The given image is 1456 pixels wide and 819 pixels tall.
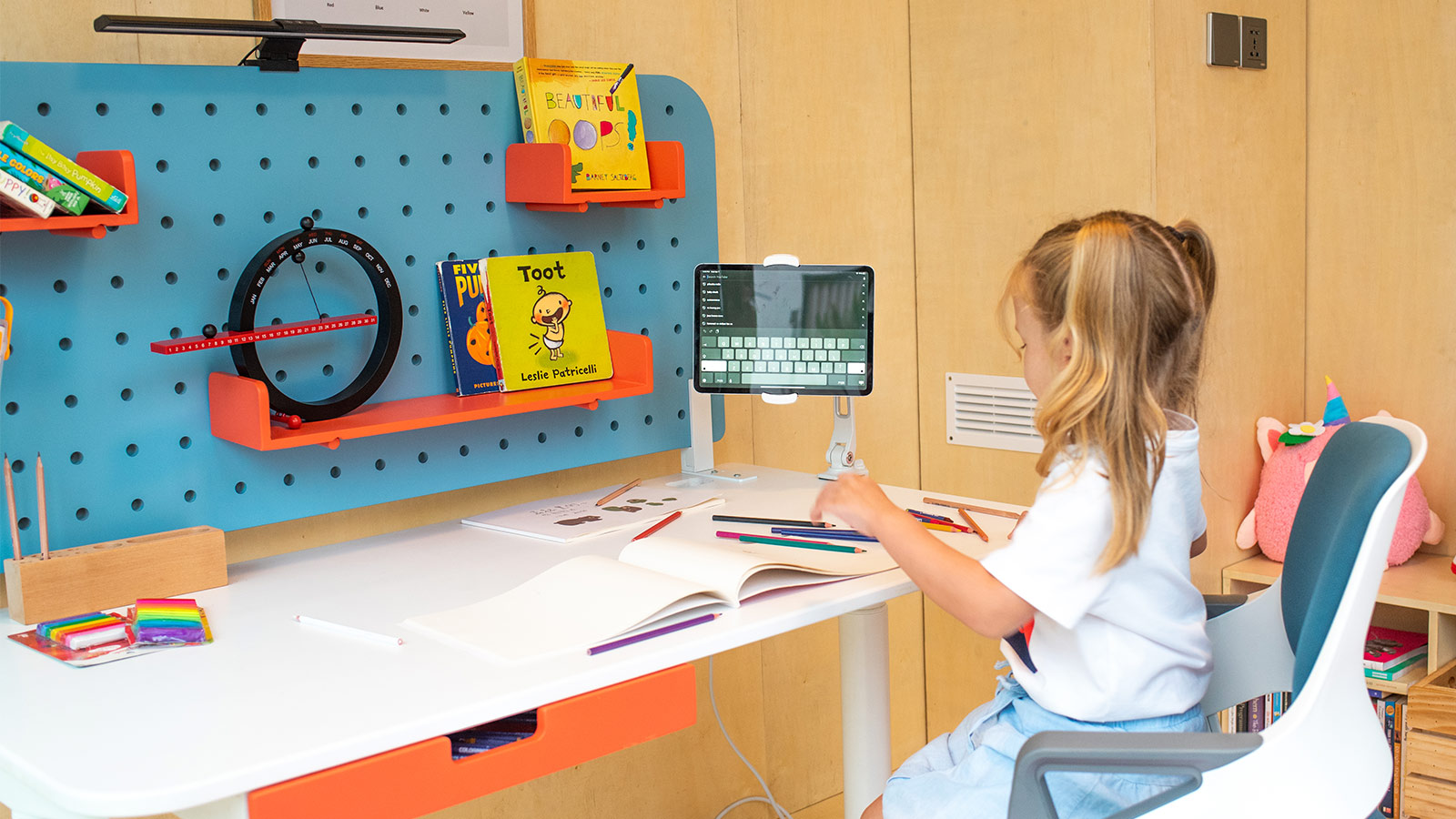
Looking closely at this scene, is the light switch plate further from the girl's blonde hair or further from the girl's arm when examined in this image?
the girl's arm

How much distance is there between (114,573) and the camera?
1.38 m

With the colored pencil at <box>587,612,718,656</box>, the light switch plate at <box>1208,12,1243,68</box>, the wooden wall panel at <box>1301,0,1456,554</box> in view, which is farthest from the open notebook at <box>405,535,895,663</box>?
the wooden wall panel at <box>1301,0,1456,554</box>

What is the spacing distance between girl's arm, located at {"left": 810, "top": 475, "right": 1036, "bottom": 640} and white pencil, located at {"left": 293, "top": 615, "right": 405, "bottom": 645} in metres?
0.51

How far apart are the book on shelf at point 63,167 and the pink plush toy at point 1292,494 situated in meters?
2.02

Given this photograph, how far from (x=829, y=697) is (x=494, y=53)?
1429mm

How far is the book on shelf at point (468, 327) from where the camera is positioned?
176 centimetres

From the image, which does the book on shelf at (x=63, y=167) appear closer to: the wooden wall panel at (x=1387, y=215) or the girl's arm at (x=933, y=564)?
the girl's arm at (x=933, y=564)

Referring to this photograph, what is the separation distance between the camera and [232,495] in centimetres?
158

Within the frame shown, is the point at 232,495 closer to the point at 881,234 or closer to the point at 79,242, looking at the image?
the point at 79,242

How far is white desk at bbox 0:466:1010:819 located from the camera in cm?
95

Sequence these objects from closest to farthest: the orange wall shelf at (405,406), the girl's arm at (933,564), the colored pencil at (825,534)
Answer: the girl's arm at (933,564)
the orange wall shelf at (405,406)
the colored pencil at (825,534)

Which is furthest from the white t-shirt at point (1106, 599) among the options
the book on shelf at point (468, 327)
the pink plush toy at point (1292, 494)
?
the pink plush toy at point (1292, 494)

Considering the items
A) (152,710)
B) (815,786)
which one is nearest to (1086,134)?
(815,786)

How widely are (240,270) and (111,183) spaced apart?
0.22 meters
